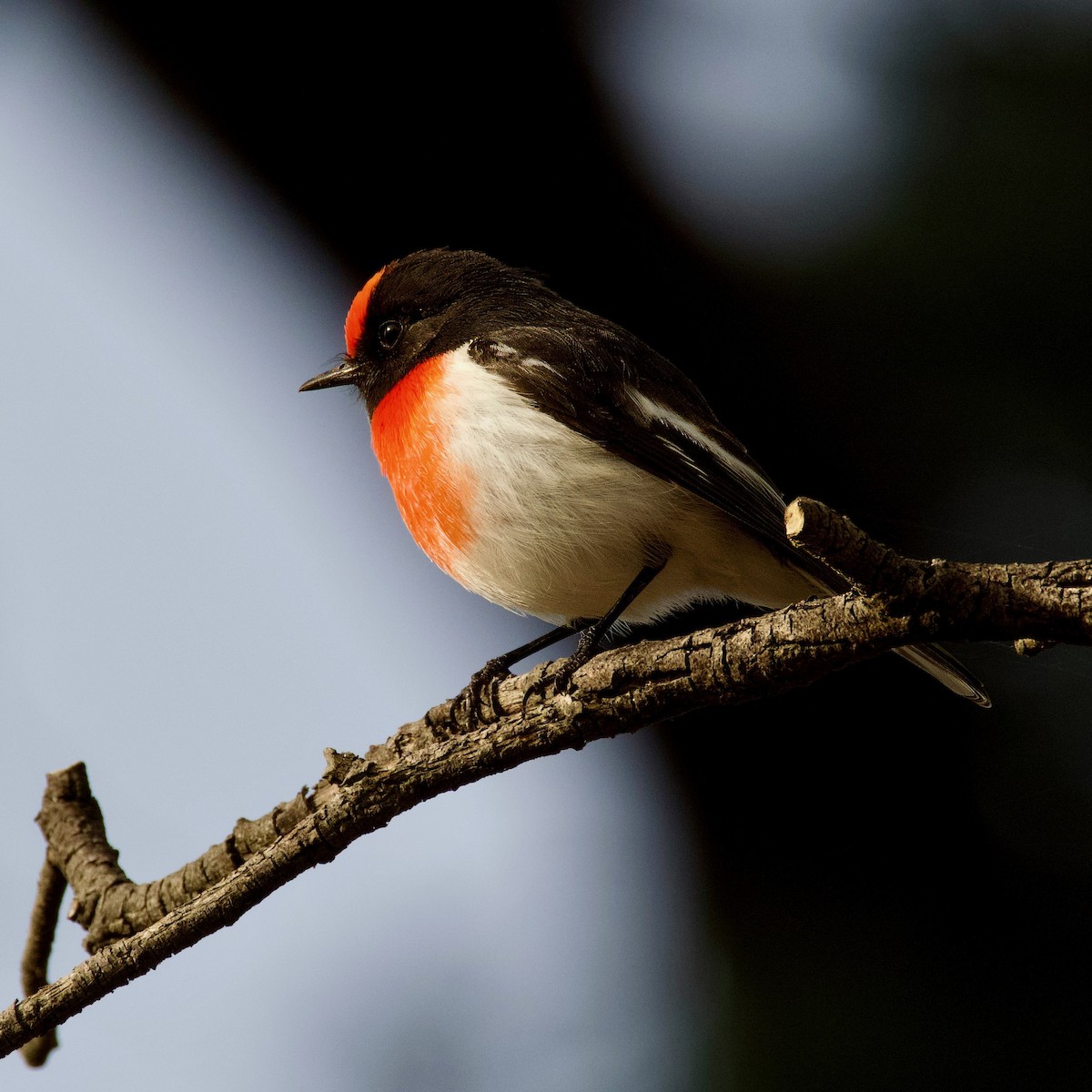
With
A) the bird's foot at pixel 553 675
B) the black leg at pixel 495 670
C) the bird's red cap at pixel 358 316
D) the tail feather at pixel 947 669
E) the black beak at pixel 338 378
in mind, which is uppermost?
the bird's red cap at pixel 358 316

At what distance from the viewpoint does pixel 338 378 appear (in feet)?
11.8

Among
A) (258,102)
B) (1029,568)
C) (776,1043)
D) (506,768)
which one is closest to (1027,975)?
(776,1043)

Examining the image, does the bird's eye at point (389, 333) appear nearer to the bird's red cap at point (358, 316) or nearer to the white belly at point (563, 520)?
the bird's red cap at point (358, 316)

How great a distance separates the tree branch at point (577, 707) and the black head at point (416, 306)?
126cm

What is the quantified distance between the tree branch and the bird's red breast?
19.3 inches

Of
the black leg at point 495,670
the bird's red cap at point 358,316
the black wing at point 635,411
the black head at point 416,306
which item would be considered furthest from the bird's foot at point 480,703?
the bird's red cap at point 358,316

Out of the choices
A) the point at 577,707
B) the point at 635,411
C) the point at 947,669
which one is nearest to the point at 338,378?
the point at 635,411

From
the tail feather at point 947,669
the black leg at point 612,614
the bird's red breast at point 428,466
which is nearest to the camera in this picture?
the tail feather at point 947,669

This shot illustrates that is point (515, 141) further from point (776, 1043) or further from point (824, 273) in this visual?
point (776, 1043)

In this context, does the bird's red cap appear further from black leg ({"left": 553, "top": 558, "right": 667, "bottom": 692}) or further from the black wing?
black leg ({"left": 553, "top": 558, "right": 667, "bottom": 692})

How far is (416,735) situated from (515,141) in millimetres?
2172

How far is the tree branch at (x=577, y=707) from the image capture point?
154cm

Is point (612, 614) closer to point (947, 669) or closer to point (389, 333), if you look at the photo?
point (947, 669)

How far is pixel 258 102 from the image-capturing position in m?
3.86
